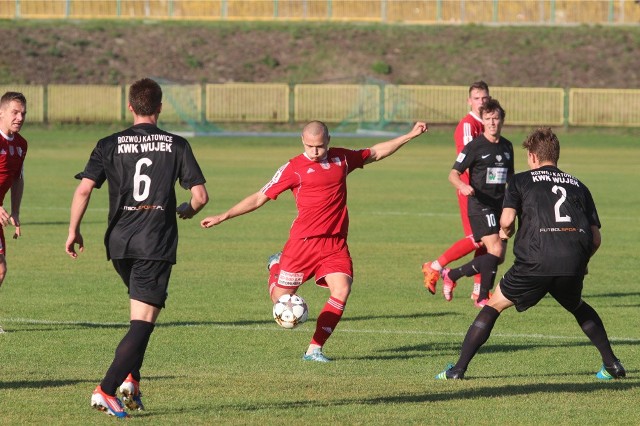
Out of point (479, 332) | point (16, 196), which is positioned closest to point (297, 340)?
point (479, 332)

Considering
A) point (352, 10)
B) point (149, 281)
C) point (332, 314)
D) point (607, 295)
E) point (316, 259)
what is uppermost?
point (352, 10)

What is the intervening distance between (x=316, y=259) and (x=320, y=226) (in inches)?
10.7

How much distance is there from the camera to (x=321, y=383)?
8781 mm

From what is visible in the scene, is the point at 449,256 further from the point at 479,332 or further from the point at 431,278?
the point at 479,332

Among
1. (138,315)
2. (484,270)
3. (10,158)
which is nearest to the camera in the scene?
(138,315)

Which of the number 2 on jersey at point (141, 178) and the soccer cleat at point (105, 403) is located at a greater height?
the number 2 on jersey at point (141, 178)

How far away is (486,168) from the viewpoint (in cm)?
1288

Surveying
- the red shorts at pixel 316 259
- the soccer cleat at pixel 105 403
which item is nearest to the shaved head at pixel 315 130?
the red shorts at pixel 316 259

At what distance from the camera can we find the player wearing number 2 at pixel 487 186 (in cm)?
1280

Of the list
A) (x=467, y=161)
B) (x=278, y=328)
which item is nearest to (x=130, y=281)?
(x=278, y=328)

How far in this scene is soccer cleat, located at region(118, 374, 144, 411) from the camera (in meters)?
7.64

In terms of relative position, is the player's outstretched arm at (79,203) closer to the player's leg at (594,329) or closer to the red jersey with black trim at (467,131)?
the player's leg at (594,329)

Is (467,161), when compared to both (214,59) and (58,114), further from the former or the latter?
(214,59)

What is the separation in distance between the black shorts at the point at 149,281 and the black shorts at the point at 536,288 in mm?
2569
